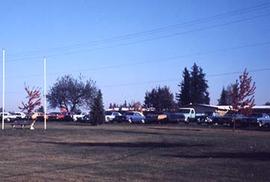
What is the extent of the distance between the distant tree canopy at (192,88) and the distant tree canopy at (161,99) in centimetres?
226

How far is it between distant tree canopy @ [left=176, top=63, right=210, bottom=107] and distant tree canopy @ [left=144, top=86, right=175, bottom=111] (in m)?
2.26

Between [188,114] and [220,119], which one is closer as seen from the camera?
[220,119]

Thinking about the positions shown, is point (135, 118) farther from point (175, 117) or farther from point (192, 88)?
point (192, 88)

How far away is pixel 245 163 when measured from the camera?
17.2m

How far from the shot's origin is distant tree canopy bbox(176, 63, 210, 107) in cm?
11988

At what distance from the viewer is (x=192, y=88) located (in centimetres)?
12106

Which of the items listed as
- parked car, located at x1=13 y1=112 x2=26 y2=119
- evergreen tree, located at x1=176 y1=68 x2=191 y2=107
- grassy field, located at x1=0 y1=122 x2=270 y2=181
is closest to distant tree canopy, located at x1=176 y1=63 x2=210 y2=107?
evergreen tree, located at x1=176 y1=68 x2=191 y2=107

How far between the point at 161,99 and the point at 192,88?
24.7 feet

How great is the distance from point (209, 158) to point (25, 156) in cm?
683

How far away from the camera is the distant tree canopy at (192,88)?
120 meters

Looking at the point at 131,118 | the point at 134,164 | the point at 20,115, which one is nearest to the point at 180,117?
the point at 131,118

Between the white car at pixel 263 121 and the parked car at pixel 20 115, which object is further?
the parked car at pixel 20 115

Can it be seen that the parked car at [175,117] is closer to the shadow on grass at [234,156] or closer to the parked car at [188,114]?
the parked car at [188,114]

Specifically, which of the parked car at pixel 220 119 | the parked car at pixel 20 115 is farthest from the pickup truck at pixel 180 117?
the parked car at pixel 20 115
